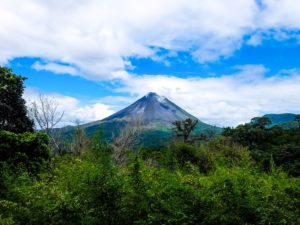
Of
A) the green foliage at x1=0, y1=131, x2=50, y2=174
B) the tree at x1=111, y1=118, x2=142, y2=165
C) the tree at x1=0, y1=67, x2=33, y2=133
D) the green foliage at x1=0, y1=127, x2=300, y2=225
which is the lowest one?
the green foliage at x1=0, y1=127, x2=300, y2=225

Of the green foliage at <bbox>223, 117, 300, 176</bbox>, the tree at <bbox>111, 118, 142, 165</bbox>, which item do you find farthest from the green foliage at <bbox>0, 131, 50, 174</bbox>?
the green foliage at <bbox>223, 117, 300, 176</bbox>

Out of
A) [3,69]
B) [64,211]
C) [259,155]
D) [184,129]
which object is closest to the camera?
[64,211]

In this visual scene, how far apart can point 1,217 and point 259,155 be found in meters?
34.2

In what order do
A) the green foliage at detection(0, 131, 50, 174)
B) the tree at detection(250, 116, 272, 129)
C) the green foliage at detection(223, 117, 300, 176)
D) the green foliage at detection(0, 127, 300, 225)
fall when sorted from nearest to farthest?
the green foliage at detection(0, 127, 300, 225) < the green foliage at detection(0, 131, 50, 174) < the green foliage at detection(223, 117, 300, 176) < the tree at detection(250, 116, 272, 129)

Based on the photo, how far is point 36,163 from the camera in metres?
18.1

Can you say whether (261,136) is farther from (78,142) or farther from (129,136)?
(78,142)

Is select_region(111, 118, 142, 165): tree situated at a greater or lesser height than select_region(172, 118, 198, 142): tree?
lesser

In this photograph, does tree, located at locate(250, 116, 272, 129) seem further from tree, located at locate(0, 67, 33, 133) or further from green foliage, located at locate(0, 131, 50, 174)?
green foliage, located at locate(0, 131, 50, 174)

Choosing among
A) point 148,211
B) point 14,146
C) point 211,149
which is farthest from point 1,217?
point 211,149

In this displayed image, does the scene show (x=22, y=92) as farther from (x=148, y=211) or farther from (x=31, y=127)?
(x=148, y=211)

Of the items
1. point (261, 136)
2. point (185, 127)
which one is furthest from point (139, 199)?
point (185, 127)

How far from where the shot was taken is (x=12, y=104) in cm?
2477

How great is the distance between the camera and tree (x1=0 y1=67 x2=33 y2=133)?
24234 mm

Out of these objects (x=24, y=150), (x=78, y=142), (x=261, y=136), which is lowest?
(x=24, y=150)
